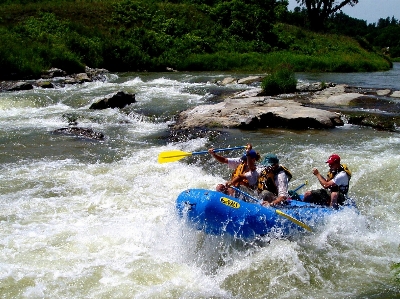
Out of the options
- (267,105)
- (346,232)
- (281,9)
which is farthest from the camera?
(281,9)

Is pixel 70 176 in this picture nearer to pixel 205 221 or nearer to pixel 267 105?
pixel 205 221

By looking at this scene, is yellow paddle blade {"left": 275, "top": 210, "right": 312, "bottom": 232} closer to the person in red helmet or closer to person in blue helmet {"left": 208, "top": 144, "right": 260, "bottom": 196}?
the person in red helmet

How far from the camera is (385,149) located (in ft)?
28.7

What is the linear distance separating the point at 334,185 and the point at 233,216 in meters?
1.63

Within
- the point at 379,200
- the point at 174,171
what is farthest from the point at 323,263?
the point at 174,171

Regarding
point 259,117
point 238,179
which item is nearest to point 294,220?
point 238,179

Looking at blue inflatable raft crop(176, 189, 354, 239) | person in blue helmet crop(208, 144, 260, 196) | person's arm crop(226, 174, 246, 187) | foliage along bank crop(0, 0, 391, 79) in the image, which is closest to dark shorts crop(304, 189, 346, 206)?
blue inflatable raft crop(176, 189, 354, 239)

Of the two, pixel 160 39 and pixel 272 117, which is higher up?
pixel 160 39

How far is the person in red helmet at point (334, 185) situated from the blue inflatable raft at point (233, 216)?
0.69m

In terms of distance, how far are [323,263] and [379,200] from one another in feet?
7.72

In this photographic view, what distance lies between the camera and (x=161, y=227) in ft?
19.2

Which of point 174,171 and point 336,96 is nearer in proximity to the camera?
point 174,171

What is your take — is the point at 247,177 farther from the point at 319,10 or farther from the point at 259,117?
the point at 319,10

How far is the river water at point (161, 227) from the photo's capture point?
4.56 m
